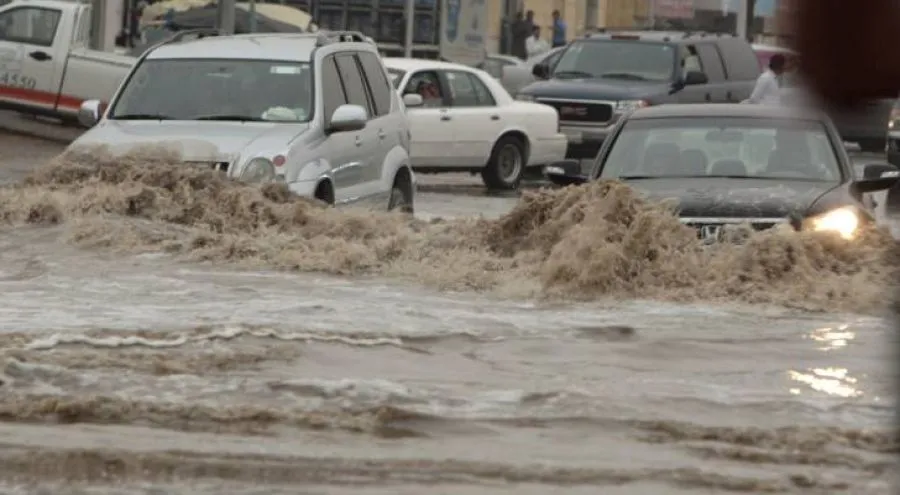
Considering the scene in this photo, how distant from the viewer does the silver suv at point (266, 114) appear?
12.6 meters

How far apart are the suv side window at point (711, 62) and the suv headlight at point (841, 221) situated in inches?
547

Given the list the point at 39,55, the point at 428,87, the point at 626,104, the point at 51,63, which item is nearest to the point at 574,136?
the point at 626,104

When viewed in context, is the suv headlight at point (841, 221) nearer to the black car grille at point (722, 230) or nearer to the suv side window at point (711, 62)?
the black car grille at point (722, 230)

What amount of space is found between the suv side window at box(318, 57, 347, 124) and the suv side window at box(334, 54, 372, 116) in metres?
0.09

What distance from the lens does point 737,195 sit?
10.9 m

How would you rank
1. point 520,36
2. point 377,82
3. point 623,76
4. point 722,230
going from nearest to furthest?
1. point 722,230
2. point 377,82
3. point 623,76
4. point 520,36

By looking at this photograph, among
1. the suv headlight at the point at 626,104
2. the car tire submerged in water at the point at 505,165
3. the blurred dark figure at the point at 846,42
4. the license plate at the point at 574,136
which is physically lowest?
the car tire submerged in water at the point at 505,165

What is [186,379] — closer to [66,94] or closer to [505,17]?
[66,94]

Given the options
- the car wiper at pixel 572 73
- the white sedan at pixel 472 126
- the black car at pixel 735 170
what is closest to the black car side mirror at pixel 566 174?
the black car at pixel 735 170

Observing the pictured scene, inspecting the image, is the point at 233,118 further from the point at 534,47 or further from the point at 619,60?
the point at 534,47

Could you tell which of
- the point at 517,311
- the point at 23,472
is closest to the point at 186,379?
the point at 23,472

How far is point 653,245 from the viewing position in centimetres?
A: 1052

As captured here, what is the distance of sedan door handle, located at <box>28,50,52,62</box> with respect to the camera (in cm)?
2361

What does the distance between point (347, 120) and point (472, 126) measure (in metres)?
9.04
